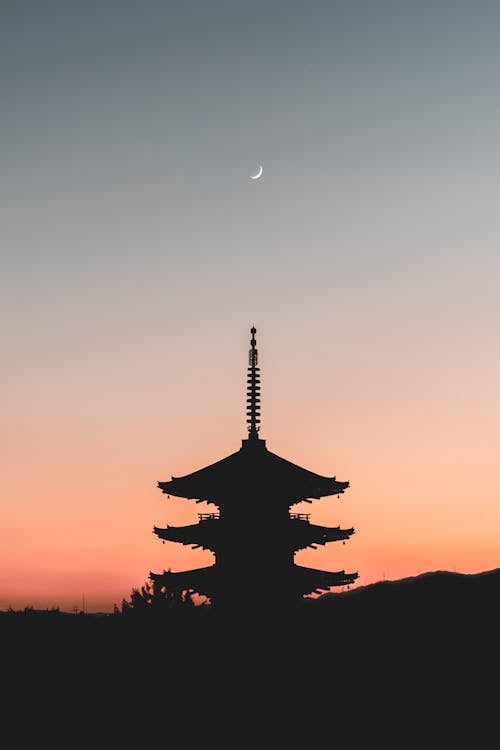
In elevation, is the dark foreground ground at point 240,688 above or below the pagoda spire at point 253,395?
below

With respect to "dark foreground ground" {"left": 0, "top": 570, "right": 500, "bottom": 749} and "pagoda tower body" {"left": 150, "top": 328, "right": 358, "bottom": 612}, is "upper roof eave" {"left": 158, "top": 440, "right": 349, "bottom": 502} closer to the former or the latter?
"pagoda tower body" {"left": 150, "top": 328, "right": 358, "bottom": 612}

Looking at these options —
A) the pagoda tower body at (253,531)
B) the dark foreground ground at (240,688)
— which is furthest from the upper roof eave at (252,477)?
the dark foreground ground at (240,688)

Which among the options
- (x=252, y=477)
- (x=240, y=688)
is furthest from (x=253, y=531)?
(x=240, y=688)

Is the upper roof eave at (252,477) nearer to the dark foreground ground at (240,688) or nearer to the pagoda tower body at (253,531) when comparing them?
the pagoda tower body at (253,531)

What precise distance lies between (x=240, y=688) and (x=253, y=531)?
6.85 m

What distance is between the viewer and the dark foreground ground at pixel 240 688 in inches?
1452

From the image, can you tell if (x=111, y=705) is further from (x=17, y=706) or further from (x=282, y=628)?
(x=282, y=628)

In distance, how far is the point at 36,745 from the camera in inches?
1388

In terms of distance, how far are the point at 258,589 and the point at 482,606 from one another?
62768 millimetres

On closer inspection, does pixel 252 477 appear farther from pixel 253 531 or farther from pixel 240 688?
pixel 240 688

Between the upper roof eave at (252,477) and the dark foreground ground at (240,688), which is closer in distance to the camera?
the dark foreground ground at (240,688)

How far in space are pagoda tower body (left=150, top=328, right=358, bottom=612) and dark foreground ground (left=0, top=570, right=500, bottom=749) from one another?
118 centimetres

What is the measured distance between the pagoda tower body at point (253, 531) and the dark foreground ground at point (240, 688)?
1175 mm

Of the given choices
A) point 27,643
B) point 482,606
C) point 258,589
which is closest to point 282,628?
point 258,589
